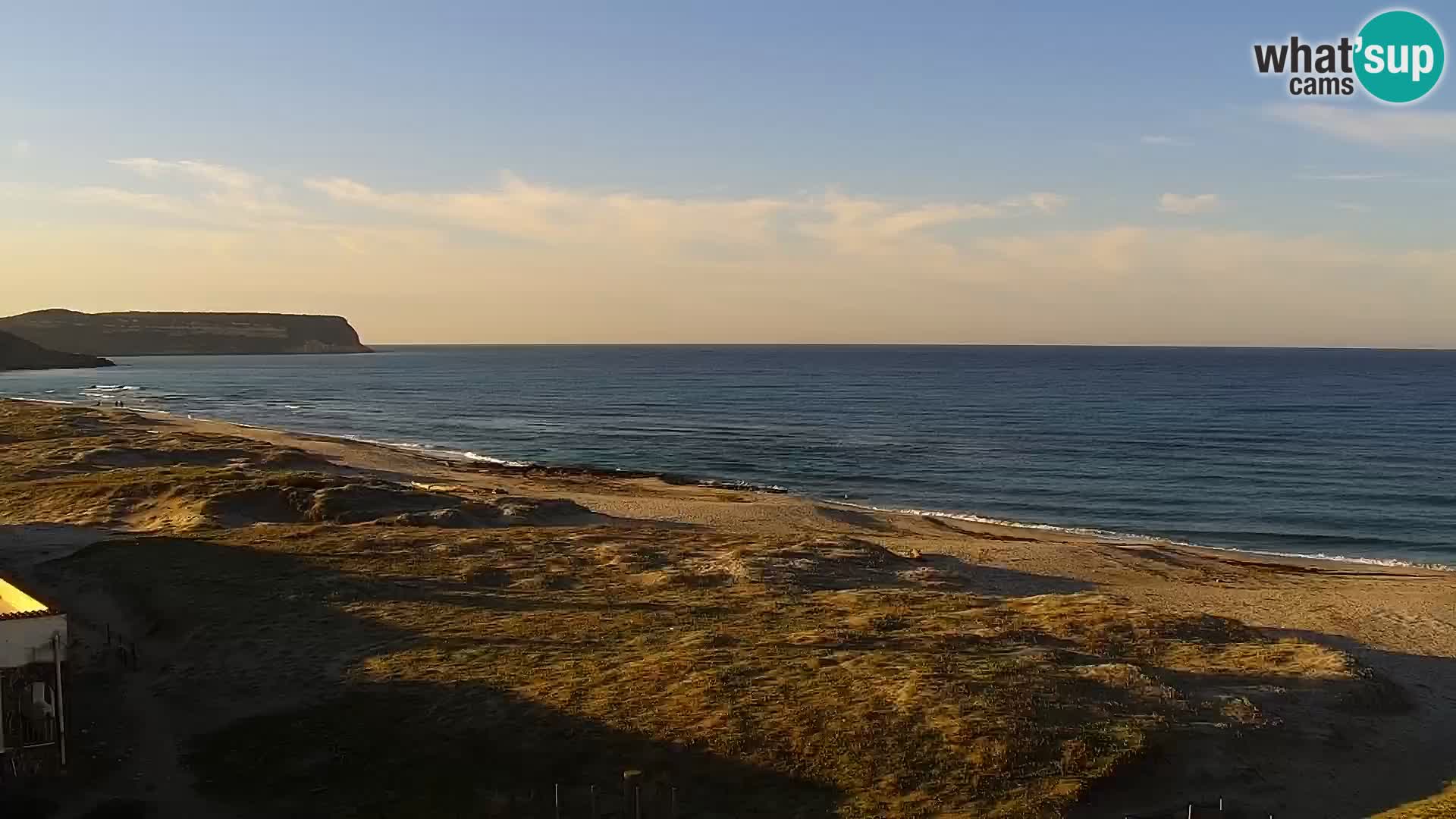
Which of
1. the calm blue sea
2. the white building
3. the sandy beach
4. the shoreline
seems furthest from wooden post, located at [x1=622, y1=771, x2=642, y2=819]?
the calm blue sea

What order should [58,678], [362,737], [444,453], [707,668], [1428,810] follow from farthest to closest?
[444,453], [707,668], [362,737], [58,678], [1428,810]

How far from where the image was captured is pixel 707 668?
23281 millimetres

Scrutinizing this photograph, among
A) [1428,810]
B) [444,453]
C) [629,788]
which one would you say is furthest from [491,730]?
[444,453]

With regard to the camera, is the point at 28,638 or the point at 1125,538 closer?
the point at 28,638

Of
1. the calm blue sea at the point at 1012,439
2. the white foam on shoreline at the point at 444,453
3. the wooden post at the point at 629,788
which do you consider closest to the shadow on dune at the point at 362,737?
the wooden post at the point at 629,788

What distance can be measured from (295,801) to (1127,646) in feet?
62.1

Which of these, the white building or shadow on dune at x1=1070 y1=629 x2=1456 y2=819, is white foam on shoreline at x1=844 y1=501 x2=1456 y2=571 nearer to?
shadow on dune at x1=1070 y1=629 x2=1456 y2=819

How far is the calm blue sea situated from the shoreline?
3.03ft

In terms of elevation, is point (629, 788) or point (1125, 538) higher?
point (629, 788)

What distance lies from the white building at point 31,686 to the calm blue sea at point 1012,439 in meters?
46.0

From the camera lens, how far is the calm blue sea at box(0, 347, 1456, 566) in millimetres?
56844

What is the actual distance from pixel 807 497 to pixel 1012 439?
34.6 meters

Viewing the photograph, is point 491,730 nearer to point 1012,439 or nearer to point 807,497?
point 807,497

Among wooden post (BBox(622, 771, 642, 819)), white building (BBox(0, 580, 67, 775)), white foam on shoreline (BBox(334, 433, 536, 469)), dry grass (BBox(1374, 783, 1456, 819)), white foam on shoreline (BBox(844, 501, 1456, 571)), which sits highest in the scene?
white building (BBox(0, 580, 67, 775))
